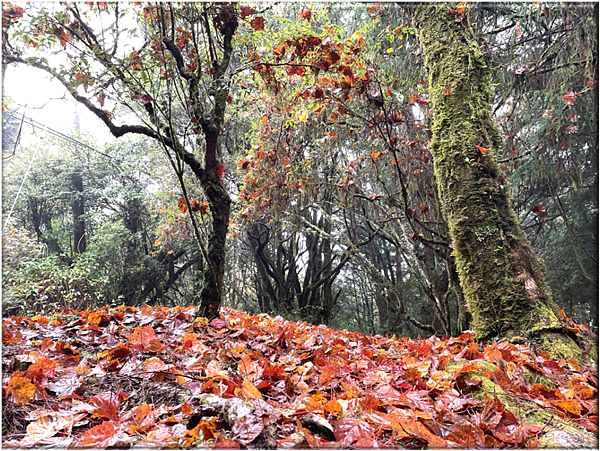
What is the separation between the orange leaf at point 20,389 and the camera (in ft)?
2.87

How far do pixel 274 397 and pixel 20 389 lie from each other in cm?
68

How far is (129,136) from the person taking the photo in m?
9.09

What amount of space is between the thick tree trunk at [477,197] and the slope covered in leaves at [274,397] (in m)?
0.28

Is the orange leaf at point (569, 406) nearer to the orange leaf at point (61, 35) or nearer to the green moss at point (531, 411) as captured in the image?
the green moss at point (531, 411)

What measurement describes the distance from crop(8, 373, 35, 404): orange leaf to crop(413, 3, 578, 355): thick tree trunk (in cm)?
186

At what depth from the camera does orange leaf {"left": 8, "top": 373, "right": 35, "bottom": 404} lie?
875mm

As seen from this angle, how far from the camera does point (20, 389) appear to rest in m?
0.89

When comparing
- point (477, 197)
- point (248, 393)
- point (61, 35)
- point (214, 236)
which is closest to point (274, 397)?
point (248, 393)

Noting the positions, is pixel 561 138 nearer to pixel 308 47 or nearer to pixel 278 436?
pixel 308 47

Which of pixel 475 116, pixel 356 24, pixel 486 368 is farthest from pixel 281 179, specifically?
pixel 486 368

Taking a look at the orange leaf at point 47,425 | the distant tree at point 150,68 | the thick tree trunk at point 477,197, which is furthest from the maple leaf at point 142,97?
the thick tree trunk at point 477,197

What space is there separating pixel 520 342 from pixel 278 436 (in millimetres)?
1337

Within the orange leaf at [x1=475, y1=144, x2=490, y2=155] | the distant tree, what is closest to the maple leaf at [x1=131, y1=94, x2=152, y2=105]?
the distant tree

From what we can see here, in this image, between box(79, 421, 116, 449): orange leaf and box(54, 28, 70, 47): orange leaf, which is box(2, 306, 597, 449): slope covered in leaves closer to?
box(79, 421, 116, 449): orange leaf
